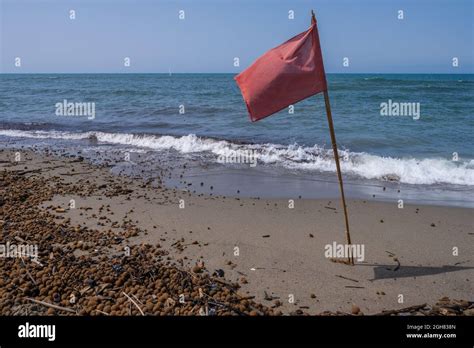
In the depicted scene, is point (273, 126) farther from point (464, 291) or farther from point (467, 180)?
point (464, 291)

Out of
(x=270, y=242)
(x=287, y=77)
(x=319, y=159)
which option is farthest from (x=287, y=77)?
(x=319, y=159)

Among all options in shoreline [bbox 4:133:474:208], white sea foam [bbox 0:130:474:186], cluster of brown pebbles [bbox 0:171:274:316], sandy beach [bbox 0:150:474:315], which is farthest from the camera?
white sea foam [bbox 0:130:474:186]

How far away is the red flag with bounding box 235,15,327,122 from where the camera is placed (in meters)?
4.73

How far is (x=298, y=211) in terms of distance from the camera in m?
7.74

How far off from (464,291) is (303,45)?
147 inches

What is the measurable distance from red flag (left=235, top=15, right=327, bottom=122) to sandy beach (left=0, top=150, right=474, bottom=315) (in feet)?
7.27

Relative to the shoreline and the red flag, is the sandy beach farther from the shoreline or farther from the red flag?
the red flag

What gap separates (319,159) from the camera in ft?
40.8

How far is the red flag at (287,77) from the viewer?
473cm

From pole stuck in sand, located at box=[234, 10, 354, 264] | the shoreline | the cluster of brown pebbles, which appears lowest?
the cluster of brown pebbles

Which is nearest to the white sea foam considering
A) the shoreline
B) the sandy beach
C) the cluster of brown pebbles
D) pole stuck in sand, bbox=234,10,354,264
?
the shoreline

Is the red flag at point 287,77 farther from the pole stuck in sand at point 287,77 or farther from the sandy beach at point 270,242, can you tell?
the sandy beach at point 270,242

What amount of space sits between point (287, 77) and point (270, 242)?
2.75 meters

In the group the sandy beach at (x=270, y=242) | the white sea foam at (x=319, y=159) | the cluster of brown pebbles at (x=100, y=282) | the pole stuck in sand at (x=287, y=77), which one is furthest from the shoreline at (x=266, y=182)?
the pole stuck in sand at (x=287, y=77)
